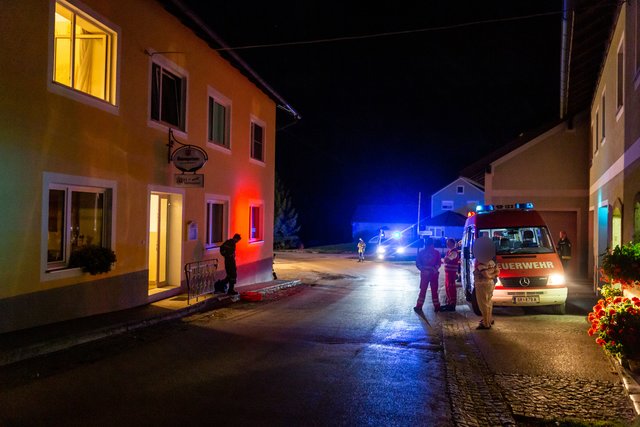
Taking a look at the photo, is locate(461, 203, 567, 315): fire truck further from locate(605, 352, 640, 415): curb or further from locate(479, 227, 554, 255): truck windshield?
locate(605, 352, 640, 415): curb

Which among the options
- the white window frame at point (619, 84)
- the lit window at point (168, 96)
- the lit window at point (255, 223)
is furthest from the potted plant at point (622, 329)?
the lit window at point (255, 223)

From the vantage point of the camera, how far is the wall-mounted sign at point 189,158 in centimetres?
1263

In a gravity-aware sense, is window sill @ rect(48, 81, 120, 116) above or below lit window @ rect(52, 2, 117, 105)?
below

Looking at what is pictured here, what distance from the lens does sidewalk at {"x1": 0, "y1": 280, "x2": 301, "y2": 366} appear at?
7516mm

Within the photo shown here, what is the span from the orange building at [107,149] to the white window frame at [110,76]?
24 millimetres

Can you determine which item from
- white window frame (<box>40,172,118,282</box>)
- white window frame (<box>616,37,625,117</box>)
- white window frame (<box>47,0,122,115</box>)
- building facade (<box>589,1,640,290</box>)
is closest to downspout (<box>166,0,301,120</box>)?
white window frame (<box>47,0,122,115</box>)

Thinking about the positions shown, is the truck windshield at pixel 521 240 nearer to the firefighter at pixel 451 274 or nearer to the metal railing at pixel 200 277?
the firefighter at pixel 451 274

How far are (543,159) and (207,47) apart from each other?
12250mm

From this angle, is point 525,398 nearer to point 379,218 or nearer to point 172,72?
point 172,72

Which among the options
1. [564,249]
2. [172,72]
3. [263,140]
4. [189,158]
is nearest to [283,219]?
[263,140]

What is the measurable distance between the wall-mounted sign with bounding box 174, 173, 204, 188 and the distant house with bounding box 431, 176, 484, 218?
4706cm

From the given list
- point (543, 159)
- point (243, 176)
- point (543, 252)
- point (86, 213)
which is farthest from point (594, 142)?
point (86, 213)

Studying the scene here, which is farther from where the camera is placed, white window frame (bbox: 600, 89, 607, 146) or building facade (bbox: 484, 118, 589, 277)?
building facade (bbox: 484, 118, 589, 277)

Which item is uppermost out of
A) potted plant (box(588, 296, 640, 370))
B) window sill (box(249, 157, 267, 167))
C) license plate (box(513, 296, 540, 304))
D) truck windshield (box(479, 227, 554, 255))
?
window sill (box(249, 157, 267, 167))
